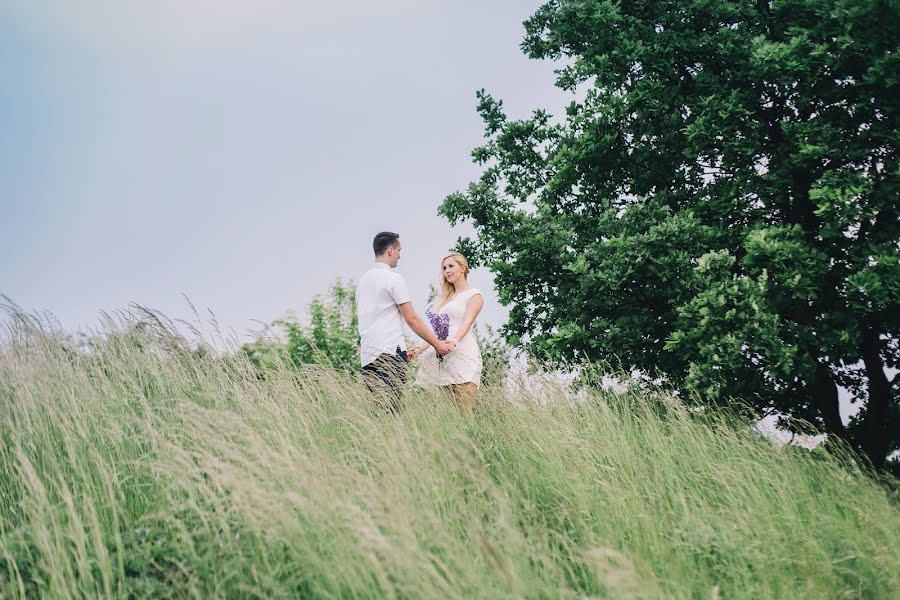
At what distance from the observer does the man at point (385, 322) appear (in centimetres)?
796

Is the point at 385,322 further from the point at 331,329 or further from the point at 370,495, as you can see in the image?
the point at 331,329

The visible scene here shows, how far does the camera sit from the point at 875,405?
11953 millimetres

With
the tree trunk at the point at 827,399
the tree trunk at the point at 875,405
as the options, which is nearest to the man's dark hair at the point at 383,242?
the tree trunk at the point at 827,399

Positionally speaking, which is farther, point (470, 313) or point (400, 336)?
point (470, 313)

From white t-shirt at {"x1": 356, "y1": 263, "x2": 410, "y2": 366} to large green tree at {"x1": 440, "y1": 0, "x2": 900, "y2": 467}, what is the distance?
12.8 feet

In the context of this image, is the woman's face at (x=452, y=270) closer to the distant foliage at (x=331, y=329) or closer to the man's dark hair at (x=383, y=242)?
the man's dark hair at (x=383, y=242)

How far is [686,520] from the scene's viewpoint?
560cm

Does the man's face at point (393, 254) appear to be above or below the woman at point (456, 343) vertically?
above

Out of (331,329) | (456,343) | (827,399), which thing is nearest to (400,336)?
(456,343)

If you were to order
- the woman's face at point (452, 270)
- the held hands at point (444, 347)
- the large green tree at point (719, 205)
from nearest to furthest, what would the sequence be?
the held hands at point (444, 347)
the woman's face at point (452, 270)
the large green tree at point (719, 205)

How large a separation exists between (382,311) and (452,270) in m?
1.37

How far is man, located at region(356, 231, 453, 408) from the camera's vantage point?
26.1 ft

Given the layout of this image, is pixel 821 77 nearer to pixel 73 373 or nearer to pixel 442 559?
pixel 442 559

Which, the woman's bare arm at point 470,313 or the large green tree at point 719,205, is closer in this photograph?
the woman's bare arm at point 470,313
